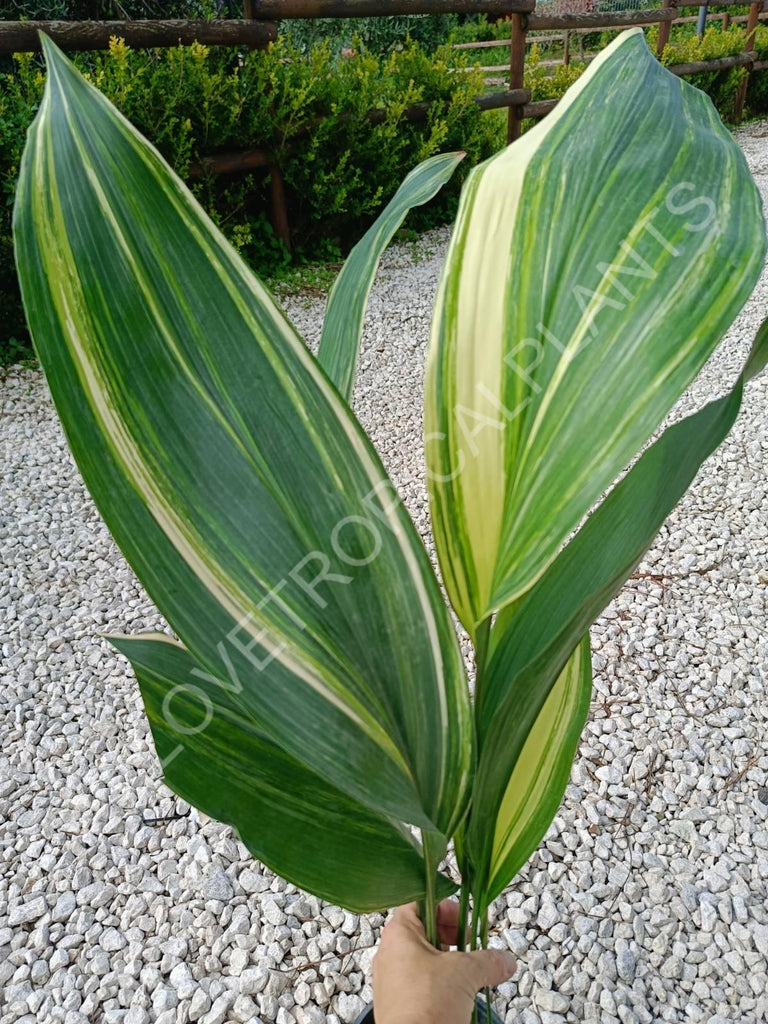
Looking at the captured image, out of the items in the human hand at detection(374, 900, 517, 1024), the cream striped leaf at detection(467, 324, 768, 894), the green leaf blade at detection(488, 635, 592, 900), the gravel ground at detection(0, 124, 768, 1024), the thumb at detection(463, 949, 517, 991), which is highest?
the cream striped leaf at detection(467, 324, 768, 894)

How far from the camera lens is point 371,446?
1.23 feet

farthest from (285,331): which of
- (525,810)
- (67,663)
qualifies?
(67,663)

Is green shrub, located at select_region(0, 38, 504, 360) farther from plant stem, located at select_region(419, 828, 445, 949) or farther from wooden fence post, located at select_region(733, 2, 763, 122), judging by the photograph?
wooden fence post, located at select_region(733, 2, 763, 122)

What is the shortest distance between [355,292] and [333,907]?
918mm

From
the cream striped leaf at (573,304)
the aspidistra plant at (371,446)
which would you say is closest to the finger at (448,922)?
the aspidistra plant at (371,446)

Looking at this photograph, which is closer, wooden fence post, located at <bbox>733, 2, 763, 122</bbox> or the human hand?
the human hand

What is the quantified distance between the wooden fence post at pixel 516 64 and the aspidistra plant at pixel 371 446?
4159 millimetres

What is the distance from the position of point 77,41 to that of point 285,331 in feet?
8.77

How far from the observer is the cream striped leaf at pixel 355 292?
1.71 feet

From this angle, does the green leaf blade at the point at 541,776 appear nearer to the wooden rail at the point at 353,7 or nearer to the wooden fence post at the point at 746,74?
the wooden rail at the point at 353,7

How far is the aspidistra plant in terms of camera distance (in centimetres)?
32

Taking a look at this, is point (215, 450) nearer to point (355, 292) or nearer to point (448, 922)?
point (355, 292)

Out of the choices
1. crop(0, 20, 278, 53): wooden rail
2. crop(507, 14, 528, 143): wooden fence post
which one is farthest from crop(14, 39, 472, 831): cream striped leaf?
crop(507, 14, 528, 143): wooden fence post

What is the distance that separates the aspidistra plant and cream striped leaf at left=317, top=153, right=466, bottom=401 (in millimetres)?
72
